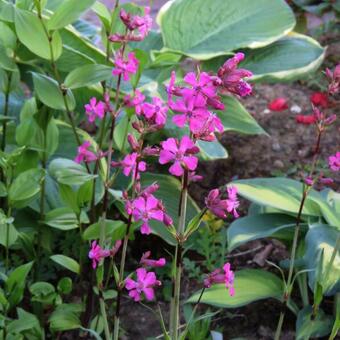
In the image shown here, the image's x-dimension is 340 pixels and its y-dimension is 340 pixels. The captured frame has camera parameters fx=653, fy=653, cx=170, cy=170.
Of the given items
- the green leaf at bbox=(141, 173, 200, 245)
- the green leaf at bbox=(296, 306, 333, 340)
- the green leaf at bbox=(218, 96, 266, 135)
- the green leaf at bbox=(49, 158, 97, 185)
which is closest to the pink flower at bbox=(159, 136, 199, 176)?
the green leaf at bbox=(49, 158, 97, 185)

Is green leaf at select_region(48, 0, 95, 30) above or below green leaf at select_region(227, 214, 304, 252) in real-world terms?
above

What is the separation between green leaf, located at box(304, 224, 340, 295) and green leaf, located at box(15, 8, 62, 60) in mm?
656

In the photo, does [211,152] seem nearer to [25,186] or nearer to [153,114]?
[25,186]

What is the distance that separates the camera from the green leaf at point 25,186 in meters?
1.29

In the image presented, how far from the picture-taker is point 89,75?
49.6 inches

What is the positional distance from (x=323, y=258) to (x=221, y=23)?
980 mm

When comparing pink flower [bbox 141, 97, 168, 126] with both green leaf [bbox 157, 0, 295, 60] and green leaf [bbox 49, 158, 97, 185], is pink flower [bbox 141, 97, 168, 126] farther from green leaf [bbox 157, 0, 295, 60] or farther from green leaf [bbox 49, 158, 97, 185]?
green leaf [bbox 157, 0, 295, 60]

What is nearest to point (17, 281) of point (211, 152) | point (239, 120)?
point (211, 152)

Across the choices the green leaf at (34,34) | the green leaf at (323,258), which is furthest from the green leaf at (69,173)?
the green leaf at (323,258)

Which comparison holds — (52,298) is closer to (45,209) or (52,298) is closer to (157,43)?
(45,209)

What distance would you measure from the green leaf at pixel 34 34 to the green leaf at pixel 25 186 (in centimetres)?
24

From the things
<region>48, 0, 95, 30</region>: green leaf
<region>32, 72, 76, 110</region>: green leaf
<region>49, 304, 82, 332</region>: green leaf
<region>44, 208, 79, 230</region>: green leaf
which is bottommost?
<region>49, 304, 82, 332</region>: green leaf

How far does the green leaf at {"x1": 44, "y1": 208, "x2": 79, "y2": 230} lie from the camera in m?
1.39

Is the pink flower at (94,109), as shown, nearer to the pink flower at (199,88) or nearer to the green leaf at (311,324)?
the pink flower at (199,88)
